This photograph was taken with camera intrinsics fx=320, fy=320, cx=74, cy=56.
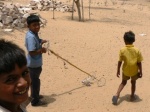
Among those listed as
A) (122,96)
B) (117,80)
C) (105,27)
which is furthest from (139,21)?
(122,96)

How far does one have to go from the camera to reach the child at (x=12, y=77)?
1472mm

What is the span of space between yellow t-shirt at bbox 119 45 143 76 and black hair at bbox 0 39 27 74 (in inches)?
127

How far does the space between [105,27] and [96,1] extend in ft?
25.2

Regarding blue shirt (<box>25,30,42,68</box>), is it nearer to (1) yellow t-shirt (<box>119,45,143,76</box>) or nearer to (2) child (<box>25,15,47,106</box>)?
(2) child (<box>25,15,47,106</box>)

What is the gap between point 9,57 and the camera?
146 cm

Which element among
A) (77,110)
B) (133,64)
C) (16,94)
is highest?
(16,94)

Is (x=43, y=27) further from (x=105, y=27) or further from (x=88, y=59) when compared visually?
(x=88, y=59)

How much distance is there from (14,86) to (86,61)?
214 inches

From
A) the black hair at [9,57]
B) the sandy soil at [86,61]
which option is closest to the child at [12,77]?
the black hair at [9,57]

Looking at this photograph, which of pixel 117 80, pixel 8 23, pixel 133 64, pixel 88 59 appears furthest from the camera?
pixel 8 23

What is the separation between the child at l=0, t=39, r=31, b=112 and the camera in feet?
4.83

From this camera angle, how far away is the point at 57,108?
15.5ft

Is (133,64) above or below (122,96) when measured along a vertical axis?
above

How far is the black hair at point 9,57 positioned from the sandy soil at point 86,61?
3161 millimetres
